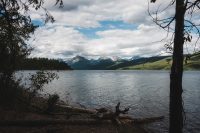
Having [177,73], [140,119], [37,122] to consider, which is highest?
[177,73]

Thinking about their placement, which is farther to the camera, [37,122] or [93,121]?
[93,121]

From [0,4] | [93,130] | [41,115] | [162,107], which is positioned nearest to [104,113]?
[93,130]

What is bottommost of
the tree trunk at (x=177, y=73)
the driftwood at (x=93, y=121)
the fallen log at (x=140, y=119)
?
the fallen log at (x=140, y=119)

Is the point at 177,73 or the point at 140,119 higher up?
the point at 177,73

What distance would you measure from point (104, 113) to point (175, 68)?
13.1m

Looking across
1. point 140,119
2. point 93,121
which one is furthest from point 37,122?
point 140,119

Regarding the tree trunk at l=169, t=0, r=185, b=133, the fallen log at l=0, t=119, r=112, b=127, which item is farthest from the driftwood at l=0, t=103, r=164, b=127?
the tree trunk at l=169, t=0, r=185, b=133

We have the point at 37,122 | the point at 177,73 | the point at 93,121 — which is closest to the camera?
the point at 177,73

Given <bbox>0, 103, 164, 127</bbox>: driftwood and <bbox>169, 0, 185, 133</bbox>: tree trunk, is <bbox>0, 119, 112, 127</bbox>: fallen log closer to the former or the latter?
<bbox>0, 103, 164, 127</bbox>: driftwood

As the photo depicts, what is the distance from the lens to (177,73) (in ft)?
42.6

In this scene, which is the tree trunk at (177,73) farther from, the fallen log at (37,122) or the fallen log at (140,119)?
the fallen log at (140,119)

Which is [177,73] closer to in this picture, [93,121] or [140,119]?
[93,121]

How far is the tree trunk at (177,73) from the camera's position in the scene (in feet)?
42.0

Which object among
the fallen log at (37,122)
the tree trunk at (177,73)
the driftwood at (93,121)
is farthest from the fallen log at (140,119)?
the tree trunk at (177,73)
